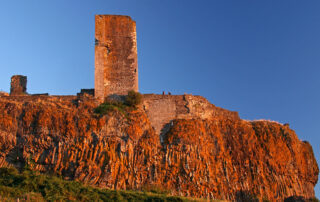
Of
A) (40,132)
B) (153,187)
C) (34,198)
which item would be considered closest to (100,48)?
(40,132)

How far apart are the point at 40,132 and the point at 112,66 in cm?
648

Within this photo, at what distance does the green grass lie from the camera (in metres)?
16.9

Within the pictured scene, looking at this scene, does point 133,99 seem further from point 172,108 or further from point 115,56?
point 115,56

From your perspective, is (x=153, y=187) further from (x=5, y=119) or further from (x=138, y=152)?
(x=5, y=119)

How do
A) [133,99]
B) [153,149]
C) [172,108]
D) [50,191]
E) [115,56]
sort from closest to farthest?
[50,191], [153,149], [133,99], [172,108], [115,56]

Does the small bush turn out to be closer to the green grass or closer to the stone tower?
the stone tower

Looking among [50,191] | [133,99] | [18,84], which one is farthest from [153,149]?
[18,84]

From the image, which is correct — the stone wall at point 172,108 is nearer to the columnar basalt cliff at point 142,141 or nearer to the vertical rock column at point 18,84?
the columnar basalt cliff at point 142,141

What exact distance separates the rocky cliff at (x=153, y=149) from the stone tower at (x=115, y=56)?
169cm

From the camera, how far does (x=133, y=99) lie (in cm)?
2389

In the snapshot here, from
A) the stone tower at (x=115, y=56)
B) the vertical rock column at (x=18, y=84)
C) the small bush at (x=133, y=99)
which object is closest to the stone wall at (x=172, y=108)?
the small bush at (x=133, y=99)

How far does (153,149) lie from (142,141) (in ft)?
Result: 2.50

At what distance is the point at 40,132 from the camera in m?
21.1

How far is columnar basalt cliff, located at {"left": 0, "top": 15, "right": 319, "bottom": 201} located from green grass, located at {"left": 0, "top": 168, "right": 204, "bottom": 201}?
1.20m
